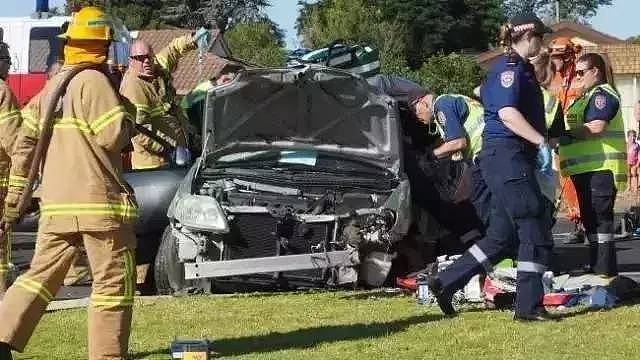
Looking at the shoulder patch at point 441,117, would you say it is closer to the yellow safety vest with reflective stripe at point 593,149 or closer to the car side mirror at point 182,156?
the yellow safety vest with reflective stripe at point 593,149

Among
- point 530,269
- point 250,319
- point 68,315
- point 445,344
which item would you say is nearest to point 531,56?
point 530,269

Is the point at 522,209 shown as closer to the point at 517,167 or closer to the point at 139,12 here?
the point at 517,167

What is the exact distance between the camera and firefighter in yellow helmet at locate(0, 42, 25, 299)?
8.00 m

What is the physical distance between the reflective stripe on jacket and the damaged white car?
243 cm

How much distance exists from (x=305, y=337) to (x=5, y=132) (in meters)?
2.54

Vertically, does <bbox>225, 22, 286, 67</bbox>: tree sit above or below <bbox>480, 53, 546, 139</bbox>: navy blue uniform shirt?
above

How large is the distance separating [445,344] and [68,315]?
2.83 metres

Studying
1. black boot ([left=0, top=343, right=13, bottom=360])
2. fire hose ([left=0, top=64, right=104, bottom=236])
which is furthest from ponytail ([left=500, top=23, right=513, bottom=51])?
black boot ([left=0, top=343, right=13, bottom=360])

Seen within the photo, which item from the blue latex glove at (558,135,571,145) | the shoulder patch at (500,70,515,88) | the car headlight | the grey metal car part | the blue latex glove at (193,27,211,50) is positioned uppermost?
the blue latex glove at (193,27,211,50)

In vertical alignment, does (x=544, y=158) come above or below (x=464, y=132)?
below

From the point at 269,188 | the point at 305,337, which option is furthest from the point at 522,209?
the point at 269,188

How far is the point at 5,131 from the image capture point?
8039 millimetres

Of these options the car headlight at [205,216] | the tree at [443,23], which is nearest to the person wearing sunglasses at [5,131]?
the car headlight at [205,216]

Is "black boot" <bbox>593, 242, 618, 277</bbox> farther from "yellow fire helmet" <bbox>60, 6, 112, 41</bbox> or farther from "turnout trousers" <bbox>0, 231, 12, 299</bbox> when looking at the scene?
"yellow fire helmet" <bbox>60, 6, 112, 41</bbox>
